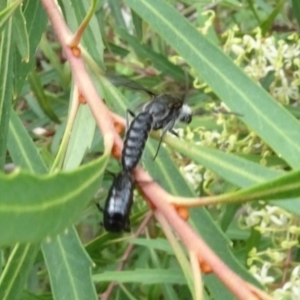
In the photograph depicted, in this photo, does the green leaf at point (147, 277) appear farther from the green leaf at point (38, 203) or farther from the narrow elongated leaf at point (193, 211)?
the green leaf at point (38, 203)

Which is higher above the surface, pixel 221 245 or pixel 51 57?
pixel 221 245

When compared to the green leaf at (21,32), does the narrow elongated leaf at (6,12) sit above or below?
above

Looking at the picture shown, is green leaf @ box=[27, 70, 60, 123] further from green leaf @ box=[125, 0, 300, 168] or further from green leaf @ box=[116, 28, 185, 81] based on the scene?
green leaf @ box=[125, 0, 300, 168]

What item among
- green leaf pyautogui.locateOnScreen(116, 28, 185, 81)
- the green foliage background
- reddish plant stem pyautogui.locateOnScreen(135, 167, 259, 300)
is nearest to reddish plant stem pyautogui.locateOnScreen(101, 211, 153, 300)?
the green foliage background

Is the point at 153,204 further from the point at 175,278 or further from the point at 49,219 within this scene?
the point at 175,278

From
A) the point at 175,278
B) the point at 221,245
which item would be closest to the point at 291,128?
the point at 221,245

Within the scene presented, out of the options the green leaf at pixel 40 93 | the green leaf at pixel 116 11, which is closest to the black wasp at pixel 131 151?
the green leaf at pixel 40 93

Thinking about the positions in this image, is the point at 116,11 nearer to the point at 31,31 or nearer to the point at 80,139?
the point at 31,31
